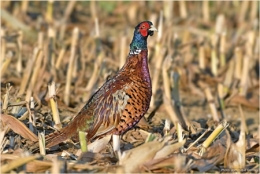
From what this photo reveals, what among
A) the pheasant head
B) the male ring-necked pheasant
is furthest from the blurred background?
the pheasant head

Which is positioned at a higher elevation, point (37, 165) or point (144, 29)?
point (144, 29)

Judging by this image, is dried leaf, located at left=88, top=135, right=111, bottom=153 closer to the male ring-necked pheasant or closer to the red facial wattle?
the male ring-necked pheasant

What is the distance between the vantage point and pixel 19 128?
5.76m

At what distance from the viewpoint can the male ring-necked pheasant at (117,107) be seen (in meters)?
5.85

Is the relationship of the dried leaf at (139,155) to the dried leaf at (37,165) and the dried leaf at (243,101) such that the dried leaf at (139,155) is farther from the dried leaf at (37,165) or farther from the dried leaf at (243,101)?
the dried leaf at (243,101)

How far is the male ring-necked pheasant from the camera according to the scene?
5.85 m

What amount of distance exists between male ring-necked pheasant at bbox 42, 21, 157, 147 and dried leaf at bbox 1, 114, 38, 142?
132 mm

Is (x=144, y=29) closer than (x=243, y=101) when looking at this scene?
Yes

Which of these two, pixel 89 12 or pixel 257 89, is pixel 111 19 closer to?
pixel 89 12

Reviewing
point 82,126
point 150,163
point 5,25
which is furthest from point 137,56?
point 5,25

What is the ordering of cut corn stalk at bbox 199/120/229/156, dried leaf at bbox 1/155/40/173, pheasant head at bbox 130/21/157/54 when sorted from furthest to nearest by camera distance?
pheasant head at bbox 130/21/157/54
cut corn stalk at bbox 199/120/229/156
dried leaf at bbox 1/155/40/173

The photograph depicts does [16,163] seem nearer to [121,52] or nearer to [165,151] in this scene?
[165,151]

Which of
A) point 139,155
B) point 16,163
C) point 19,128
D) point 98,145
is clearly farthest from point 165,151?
point 19,128

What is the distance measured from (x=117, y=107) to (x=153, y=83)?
2.95m
